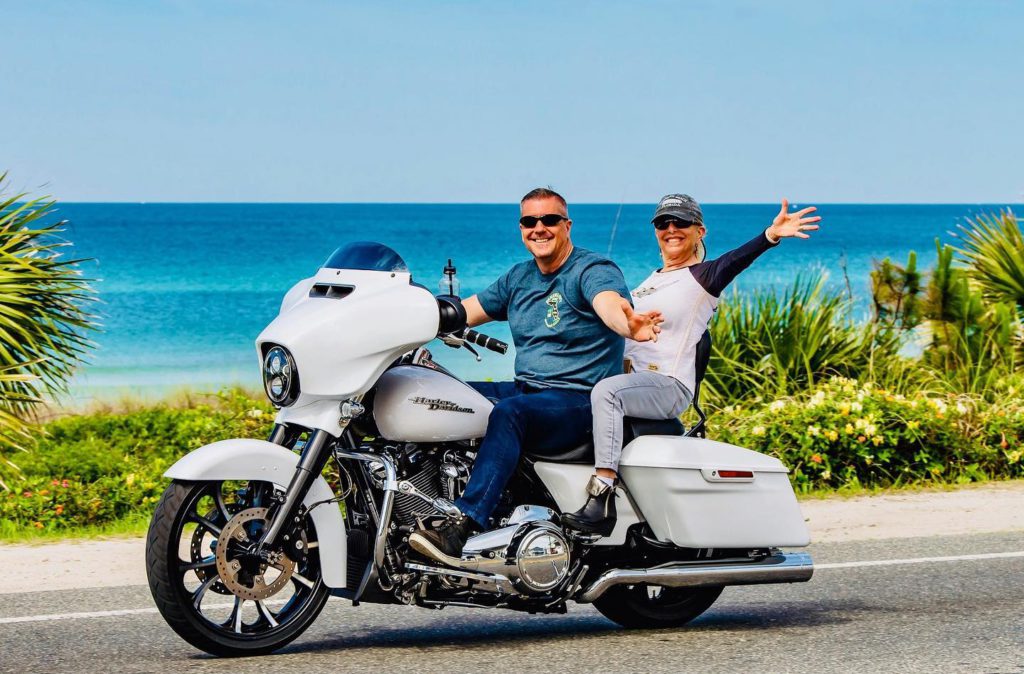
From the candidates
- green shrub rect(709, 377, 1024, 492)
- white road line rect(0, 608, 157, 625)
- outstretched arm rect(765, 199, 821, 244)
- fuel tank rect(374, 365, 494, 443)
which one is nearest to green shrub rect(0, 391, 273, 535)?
white road line rect(0, 608, 157, 625)

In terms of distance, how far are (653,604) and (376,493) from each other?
5.35 ft

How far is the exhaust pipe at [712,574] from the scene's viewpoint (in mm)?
6289

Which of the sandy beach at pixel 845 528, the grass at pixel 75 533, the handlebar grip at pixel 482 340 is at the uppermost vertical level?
the handlebar grip at pixel 482 340

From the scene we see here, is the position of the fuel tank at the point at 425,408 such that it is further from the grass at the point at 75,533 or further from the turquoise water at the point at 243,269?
the grass at the point at 75,533

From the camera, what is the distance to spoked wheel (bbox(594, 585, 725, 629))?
22.4ft

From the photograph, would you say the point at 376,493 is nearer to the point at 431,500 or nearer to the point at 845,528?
the point at 431,500

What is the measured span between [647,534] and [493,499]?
91 cm

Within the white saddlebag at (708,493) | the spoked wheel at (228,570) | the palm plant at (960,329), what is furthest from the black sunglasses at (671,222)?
the palm plant at (960,329)

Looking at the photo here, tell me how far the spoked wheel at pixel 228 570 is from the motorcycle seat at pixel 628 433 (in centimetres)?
110

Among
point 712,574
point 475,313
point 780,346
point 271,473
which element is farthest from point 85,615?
point 780,346

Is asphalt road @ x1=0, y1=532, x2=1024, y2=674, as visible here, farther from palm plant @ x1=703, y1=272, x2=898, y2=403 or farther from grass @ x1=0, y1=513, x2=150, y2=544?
palm plant @ x1=703, y1=272, x2=898, y2=403

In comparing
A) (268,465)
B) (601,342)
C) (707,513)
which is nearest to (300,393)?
(268,465)

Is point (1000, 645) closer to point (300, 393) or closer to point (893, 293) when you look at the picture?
point (300, 393)

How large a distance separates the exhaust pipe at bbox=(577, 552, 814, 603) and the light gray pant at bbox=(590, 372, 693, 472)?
484 mm
